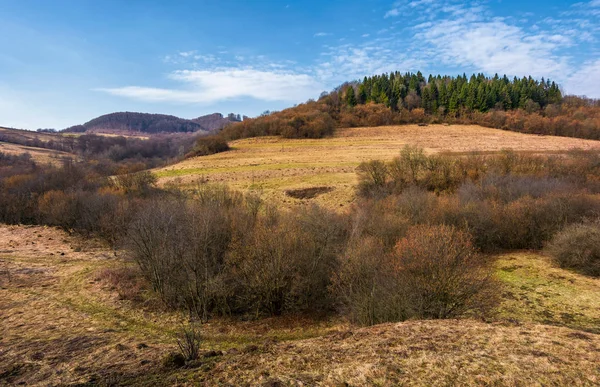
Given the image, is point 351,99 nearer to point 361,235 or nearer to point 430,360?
point 361,235

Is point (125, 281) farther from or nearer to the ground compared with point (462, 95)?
nearer to the ground

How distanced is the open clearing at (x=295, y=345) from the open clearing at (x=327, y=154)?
855 inches

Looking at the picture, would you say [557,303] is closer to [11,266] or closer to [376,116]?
[11,266]

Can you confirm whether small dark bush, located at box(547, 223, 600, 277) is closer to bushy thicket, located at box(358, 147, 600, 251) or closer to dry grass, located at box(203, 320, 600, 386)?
bushy thicket, located at box(358, 147, 600, 251)

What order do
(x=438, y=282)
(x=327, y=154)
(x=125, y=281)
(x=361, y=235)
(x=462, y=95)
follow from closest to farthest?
(x=438, y=282)
(x=125, y=281)
(x=361, y=235)
(x=327, y=154)
(x=462, y=95)

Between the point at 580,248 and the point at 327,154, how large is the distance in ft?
134

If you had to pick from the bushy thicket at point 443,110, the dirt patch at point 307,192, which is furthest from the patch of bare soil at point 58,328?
the bushy thicket at point 443,110

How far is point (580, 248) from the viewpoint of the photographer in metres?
22.5

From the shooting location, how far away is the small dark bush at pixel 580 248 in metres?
22.0

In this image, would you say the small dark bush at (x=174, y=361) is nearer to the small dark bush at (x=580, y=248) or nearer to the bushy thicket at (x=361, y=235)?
the bushy thicket at (x=361, y=235)

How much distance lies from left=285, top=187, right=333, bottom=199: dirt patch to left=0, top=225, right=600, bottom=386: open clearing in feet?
72.9

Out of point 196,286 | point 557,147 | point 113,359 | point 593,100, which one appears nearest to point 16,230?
point 196,286

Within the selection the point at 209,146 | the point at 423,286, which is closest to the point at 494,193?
the point at 423,286

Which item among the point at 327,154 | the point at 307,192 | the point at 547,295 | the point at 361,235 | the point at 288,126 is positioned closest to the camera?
the point at 547,295
